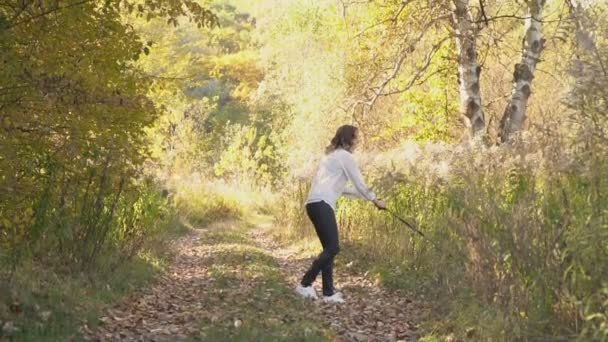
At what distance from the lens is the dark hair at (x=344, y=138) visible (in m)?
7.89

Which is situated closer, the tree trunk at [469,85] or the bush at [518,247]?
the bush at [518,247]

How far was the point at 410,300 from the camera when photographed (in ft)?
26.0

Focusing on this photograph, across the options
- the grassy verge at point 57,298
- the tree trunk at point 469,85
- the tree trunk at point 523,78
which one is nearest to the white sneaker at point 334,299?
the grassy verge at point 57,298

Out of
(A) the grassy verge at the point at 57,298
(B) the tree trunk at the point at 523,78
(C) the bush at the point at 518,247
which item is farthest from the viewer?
(B) the tree trunk at the point at 523,78

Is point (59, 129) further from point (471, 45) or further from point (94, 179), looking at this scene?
point (471, 45)

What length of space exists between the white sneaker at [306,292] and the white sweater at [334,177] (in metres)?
0.99

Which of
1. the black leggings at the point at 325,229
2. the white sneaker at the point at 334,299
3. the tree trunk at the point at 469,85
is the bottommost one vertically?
the white sneaker at the point at 334,299

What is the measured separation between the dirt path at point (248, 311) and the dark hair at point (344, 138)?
67.6 inches

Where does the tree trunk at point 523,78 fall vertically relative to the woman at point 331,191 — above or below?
above

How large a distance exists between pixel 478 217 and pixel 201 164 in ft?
81.8

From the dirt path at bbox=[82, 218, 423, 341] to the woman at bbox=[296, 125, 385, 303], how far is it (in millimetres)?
457

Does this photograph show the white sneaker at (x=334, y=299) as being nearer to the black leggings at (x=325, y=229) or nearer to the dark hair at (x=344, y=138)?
the black leggings at (x=325, y=229)

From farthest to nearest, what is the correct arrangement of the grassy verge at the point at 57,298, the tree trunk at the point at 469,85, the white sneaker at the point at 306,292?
the tree trunk at the point at 469,85, the white sneaker at the point at 306,292, the grassy verge at the point at 57,298

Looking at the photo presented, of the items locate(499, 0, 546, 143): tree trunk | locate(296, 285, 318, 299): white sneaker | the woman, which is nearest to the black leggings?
the woman
